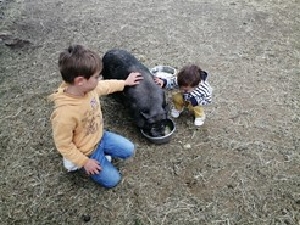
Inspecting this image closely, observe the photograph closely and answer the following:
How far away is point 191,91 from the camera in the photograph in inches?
126

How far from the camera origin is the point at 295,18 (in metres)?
4.82

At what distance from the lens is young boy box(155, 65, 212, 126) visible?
10.2ft

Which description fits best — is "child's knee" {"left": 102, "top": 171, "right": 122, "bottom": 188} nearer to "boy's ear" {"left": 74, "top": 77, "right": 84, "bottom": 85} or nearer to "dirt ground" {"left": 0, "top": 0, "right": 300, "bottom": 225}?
"dirt ground" {"left": 0, "top": 0, "right": 300, "bottom": 225}

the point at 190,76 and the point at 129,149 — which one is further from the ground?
the point at 190,76

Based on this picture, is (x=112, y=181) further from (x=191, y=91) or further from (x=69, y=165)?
(x=191, y=91)

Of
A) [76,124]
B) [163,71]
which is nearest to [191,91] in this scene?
[163,71]

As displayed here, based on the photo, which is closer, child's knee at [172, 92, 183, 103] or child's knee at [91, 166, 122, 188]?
child's knee at [91, 166, 122, 188]

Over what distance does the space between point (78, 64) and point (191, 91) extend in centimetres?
109

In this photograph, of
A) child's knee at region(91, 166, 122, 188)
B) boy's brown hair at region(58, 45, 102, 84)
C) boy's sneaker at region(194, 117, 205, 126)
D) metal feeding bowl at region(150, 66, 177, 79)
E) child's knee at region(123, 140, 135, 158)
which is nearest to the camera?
boy's brown hair at region(58, 45, 102, 84)

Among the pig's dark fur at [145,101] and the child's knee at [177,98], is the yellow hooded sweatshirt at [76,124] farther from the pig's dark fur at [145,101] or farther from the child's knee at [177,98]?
the child's knee at [177,98]

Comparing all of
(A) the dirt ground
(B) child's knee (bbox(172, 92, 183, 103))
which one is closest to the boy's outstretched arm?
(B) child's knee (bbox(172, 92, 183, 103))

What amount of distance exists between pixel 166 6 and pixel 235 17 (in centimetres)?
82

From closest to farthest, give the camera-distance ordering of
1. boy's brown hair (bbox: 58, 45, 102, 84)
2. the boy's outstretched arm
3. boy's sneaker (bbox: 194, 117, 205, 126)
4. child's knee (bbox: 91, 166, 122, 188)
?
boy's brown hair (bbox: 58, 45, 102, 84), child's knee (bbox: 91, 166, 122, 188), the boy's outstretched arm, boy's sneaker (bbox: 194, 117, 205, 126)

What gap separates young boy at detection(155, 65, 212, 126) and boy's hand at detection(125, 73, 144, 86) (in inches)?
6.7
